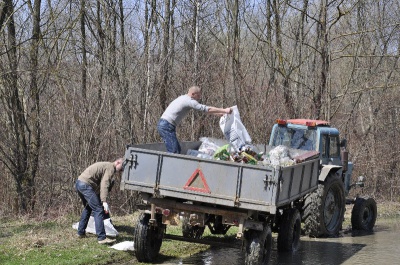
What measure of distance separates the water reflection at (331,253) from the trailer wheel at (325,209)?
0.23m

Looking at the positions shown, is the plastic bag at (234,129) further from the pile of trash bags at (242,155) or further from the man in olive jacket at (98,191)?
the man in olive jacket at (98,191)

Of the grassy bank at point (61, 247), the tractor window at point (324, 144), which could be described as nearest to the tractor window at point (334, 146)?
the tractor window at point (324, 144)

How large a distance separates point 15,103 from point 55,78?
1.26m

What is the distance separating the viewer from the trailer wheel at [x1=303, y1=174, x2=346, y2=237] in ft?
44.6

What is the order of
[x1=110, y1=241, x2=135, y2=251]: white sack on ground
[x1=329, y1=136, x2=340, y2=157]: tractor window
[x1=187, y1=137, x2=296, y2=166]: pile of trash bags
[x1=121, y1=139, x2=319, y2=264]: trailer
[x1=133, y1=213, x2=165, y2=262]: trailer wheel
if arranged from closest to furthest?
[x1=121, y1=139, x2=319, y2=264]: trailer < [x1=133, y1=213, x2=165, y2=262]: trailer wheel < [x1=187, y1=137, x2=296, y2=166]: pile of trash bags < [x1=110, y1=241, x2=135, y2=251]: white sack on ground < [x1=329, y1=136, x2=340, y2=157]: tractor window

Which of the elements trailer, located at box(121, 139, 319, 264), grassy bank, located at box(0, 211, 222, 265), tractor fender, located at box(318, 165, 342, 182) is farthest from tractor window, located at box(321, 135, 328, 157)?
trailer, located at box(121, 139, 319, 264)

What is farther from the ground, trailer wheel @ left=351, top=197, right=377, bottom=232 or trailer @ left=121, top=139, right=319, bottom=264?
trailer @ left=121, top=139, right=319, bottom=264

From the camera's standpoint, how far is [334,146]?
48.5 ft

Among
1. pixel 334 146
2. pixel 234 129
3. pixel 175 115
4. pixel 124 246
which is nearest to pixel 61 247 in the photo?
pixel 124 246

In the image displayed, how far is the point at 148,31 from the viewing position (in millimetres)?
18469

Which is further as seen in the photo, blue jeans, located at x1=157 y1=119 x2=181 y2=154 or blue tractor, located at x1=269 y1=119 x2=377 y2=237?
blue tractor, located at x1=269 y1=119 x2=377 y2=237

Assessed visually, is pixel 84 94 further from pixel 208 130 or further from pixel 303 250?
pixel 303 250

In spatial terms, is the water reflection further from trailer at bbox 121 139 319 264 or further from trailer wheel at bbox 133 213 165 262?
trailer at bbox 121 139 319 264

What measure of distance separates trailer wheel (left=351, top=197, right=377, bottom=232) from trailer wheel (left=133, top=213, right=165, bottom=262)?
22.1 feet
